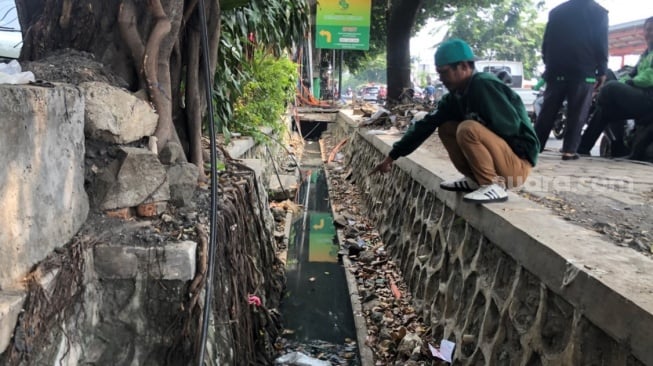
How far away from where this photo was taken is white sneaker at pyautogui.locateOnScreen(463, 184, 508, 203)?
A: 10.6 ft

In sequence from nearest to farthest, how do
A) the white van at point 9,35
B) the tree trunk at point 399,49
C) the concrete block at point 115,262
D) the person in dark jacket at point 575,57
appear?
the concrete block at point 115,262
the person in dark jacket at point 575,57
the white van at point 9,35
the tree trunk at point 399,49

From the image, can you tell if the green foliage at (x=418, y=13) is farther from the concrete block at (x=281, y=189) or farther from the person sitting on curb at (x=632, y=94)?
the person sitting on curb at (x=632, y=94)

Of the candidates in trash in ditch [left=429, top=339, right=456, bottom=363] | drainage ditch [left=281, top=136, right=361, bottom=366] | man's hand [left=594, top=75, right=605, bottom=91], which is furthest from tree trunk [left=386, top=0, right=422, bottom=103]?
trash in ditch [left=429, top=339, right=456, bottom=363]

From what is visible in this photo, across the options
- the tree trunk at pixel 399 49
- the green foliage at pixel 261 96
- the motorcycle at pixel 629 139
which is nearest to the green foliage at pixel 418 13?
the tree trunk at pixel 399 49

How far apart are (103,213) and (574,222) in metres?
2.52

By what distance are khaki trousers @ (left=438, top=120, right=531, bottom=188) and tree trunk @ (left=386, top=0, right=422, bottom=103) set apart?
830 cm

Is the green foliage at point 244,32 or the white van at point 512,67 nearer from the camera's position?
the green foliage at point 244,32

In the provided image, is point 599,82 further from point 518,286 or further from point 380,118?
point 380,118

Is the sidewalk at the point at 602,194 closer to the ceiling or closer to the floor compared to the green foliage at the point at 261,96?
closer to the floor

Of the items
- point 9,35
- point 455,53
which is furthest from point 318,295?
point 9,35

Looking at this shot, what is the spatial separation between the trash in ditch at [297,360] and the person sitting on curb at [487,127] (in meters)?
1.70

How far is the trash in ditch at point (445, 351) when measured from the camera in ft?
11.0

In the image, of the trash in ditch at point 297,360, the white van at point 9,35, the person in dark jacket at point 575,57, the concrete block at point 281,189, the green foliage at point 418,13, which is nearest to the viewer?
the trash in ditch at point 297,360

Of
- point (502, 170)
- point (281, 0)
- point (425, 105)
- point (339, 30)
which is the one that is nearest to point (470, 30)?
point (339, 30)
